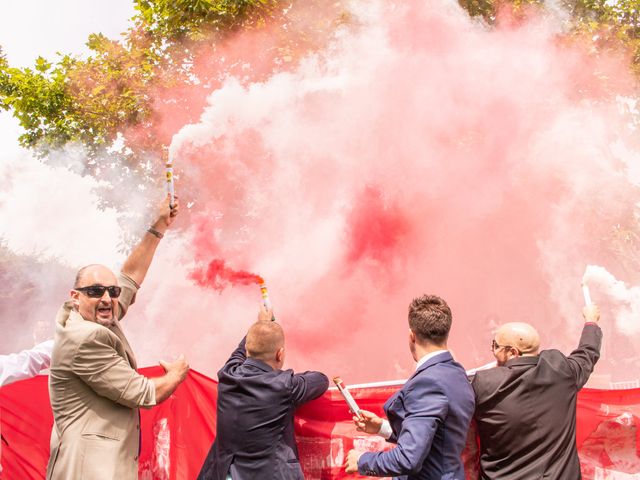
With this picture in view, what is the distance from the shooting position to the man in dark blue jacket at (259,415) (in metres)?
3.08

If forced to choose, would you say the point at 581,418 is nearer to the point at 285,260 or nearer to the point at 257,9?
the point at 285,260

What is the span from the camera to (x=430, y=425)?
240 centimetres

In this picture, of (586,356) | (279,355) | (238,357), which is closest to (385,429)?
(279,355)

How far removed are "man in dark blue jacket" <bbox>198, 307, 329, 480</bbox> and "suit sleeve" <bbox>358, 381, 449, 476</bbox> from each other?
0.68 meters

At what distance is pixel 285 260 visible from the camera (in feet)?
36.0

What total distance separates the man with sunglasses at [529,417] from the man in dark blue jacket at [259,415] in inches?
38.0

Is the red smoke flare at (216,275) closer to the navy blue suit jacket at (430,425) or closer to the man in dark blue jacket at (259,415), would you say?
the man in dark blue jacket at (259,415)

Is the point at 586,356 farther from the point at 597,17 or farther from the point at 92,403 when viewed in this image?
the point at 597,17

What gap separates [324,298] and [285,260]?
112 cm

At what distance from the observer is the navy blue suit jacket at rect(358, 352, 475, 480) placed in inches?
93.3

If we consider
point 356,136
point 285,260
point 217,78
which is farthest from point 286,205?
point 217,78

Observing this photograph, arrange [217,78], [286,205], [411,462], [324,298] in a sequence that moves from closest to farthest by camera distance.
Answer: [411,462] → [324,298] → [286,205] → [217,78]

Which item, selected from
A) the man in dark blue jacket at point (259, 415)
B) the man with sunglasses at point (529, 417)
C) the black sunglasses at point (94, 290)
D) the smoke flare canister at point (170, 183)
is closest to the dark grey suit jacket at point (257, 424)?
the man in dark blue jacket at point (259, 415)

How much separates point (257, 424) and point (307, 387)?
346mm
